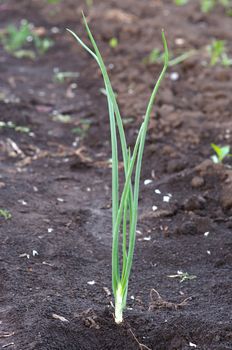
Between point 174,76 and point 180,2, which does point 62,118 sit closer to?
point 174,76

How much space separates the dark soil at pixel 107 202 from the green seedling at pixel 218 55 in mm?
84

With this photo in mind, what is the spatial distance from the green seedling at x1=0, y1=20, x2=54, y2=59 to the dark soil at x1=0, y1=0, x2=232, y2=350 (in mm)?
85

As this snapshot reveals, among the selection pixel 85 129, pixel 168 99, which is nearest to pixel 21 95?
pixel 85 129

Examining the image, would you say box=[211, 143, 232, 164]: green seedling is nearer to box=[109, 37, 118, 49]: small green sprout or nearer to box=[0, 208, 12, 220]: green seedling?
box=[0, 208, 12, 220]: green seedling

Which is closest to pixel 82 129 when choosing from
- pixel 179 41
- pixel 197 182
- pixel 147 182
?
pixel 147 182

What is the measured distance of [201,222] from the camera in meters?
2.83

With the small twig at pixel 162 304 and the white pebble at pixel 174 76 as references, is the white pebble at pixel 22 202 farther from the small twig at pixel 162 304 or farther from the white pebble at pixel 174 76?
the white pebble at pixel 174 76

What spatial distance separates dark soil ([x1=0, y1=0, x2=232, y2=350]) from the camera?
2.09 metres

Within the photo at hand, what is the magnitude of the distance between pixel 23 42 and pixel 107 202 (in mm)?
2734

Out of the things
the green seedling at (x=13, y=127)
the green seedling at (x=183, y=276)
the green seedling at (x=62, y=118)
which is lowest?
the green seedling at (x=62, y=118)

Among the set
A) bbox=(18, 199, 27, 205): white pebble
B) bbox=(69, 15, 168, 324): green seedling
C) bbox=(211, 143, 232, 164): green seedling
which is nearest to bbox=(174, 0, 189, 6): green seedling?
bbox=(211, 143, 232, 164): green seedling

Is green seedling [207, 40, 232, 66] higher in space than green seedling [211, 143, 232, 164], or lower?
lower

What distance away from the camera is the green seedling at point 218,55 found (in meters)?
4.67

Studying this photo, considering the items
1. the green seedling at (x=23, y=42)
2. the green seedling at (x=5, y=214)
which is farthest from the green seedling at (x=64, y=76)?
the green seedling at (x=5, y=214)
